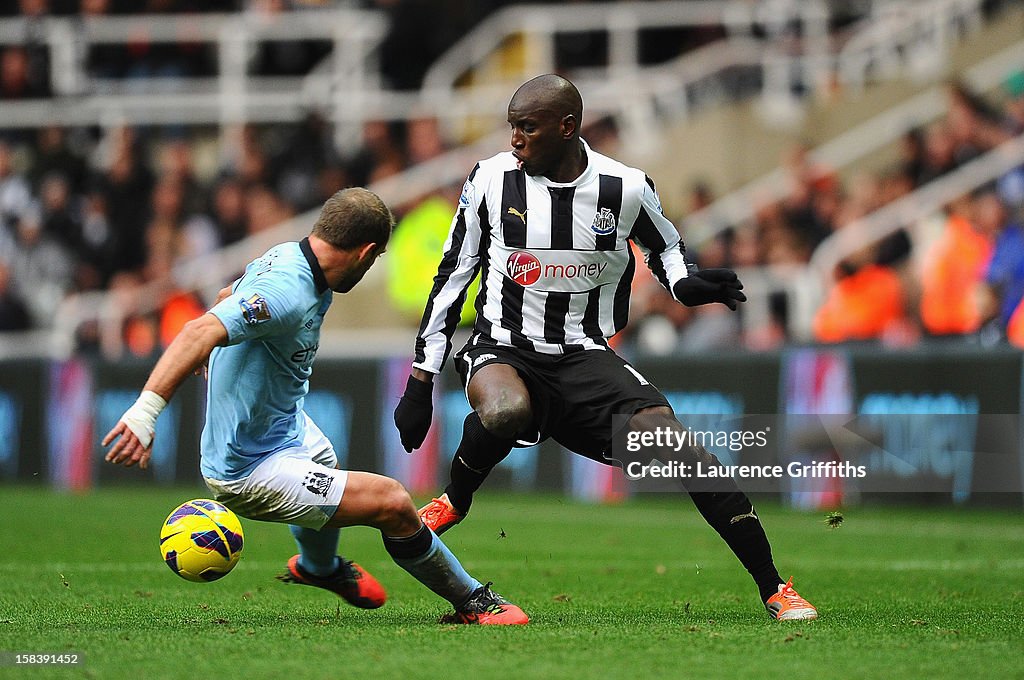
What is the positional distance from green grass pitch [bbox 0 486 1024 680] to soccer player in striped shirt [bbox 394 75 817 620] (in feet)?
2.62

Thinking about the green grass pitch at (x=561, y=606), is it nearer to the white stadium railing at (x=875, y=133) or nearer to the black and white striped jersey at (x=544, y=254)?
the black and white striped jersey at (x=544, y=254)

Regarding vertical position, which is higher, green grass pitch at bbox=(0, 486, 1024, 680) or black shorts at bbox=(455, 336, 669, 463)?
black shorts at bbox=(455, 336, 669, 463)

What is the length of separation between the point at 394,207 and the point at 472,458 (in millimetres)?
11033

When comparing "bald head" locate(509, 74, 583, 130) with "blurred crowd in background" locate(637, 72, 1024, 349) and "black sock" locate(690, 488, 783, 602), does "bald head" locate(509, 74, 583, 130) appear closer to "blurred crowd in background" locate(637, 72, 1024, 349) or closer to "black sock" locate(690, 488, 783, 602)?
"black sock" locate(690, 488, 783, 602)

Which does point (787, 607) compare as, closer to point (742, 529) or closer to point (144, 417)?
point (742, 529)

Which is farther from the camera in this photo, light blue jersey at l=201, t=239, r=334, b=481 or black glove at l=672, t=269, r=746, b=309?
black glove at l=672, t=269, r=746, b=309

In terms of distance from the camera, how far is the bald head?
6.96m

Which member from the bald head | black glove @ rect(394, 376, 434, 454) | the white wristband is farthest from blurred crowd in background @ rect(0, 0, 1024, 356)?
the white wristband

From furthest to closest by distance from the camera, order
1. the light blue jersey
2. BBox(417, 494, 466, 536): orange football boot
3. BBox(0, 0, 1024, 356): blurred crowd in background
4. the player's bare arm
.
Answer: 1. BBox(0, 0, 1024, 356): blurred crowd in background
2. BBox(417, 494, 466, 536): orange football boot
3. the light blue jersey
4. the player's bare arm

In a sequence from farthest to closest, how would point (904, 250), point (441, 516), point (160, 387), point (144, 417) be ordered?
point (904, 250)
point (441, 516)
point (160, 387)
point (144, 417)

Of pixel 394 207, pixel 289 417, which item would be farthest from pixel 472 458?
pixel 394 207

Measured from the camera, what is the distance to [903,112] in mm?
18484

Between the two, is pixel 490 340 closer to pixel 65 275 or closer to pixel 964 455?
pixel 964 455

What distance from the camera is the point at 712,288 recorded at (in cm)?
686
